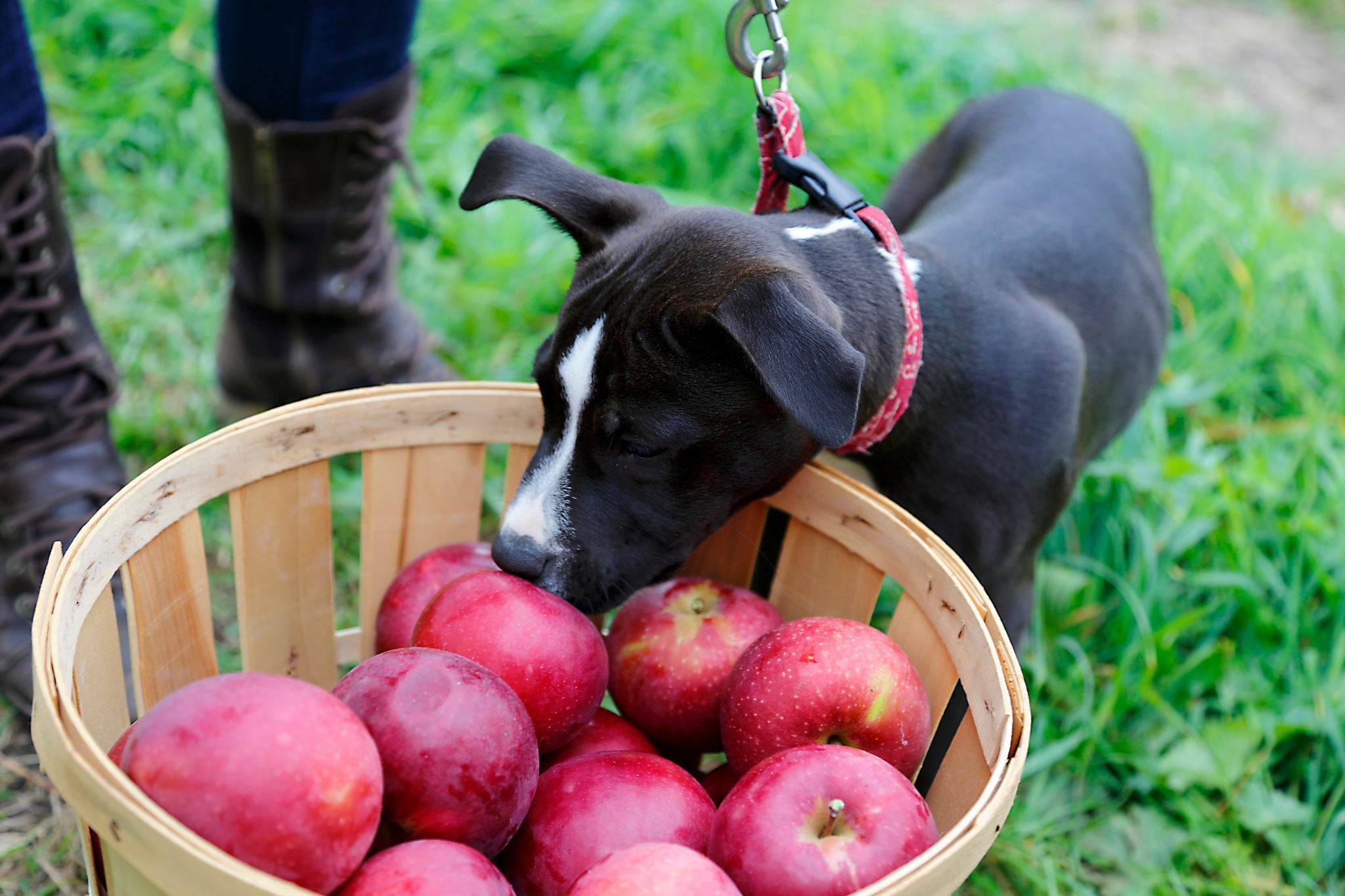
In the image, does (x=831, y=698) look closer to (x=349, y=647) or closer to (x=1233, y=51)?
(x=349, y=647)

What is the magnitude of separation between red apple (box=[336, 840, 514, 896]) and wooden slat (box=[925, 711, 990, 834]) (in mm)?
645

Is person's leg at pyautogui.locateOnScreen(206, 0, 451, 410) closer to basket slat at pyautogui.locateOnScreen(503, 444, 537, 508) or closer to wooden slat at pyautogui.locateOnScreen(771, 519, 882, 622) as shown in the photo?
basket slat at pyautogui.locateOnScreen(503, 444, 537, 508)

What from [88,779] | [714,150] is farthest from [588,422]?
[714,150]

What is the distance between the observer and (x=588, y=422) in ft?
6.11

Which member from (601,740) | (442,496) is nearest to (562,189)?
(442,496)

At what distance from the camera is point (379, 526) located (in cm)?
212

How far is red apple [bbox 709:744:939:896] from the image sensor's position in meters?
1.37

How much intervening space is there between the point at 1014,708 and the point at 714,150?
310cm

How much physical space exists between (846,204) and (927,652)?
81cm

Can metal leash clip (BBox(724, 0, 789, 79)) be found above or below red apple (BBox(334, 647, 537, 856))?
above

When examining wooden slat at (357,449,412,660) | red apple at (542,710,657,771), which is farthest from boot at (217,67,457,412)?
red apple at (542,710,657,771)

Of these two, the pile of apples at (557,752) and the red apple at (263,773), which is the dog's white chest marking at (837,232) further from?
the red apple at (263,773)

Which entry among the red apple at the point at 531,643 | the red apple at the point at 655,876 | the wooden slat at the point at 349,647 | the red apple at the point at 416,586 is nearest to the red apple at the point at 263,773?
the red apple at the point at 655,876

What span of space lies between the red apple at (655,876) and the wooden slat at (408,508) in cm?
92
